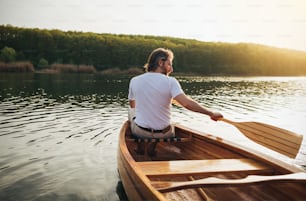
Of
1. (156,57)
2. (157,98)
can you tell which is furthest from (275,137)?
(156,57)

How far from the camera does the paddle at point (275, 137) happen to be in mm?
4000

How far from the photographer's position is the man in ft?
13.6

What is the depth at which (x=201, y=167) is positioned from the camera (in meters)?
3.72

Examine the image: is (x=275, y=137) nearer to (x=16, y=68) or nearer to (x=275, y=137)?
(x=275, y=137)

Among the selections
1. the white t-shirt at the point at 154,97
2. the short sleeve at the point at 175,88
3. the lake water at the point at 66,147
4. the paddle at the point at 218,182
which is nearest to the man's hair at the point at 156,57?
the white t-shirt at the point at 154,97

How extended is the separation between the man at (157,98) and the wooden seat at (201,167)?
72 centimetres

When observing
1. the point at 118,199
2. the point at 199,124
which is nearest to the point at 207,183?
the point at 118,199

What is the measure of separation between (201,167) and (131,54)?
76130 mm

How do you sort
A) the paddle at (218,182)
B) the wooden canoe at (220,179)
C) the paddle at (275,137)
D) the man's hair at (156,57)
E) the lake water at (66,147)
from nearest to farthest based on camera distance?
the paddle at (218,182), the wooden canoe at (220,179), the paddle at (275,137), the man's hair at (156,57), the lake water at (66,147)

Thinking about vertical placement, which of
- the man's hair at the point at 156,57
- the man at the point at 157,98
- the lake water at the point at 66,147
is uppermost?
the man's hair at the point at 156,57

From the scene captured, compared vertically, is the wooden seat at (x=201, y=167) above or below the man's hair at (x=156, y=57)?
below

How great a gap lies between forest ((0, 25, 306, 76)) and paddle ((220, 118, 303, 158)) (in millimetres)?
63709

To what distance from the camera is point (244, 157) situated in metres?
4.38

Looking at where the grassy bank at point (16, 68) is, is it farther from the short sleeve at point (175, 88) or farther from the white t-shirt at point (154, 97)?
the short sleeve at point (175, 88)
